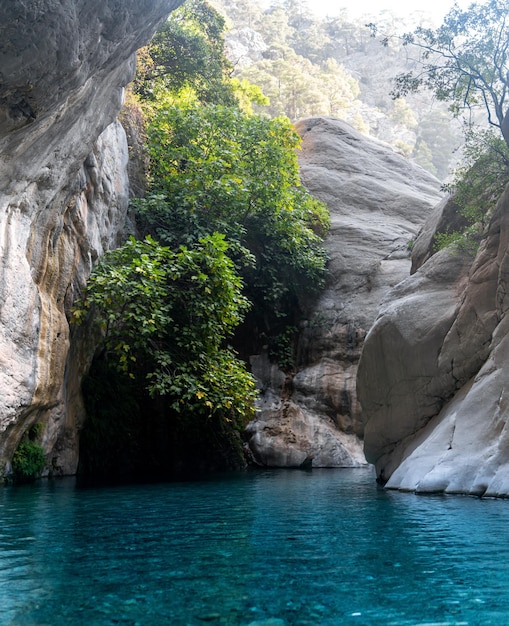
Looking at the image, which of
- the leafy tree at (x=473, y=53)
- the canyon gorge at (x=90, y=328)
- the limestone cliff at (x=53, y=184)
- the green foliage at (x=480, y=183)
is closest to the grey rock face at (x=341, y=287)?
the canyon gorge at (x=90, y=328)

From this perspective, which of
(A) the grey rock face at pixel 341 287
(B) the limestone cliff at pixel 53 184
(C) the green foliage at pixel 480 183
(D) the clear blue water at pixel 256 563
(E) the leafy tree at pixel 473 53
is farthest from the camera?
(A) the grey rock face at pixel 341 287

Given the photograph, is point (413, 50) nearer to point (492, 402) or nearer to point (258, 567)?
point (492, 402)

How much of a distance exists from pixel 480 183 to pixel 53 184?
8.16 m

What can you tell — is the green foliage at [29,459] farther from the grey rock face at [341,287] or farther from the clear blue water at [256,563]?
the grey rock face at [341,287]

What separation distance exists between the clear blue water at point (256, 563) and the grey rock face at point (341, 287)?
9.29 metres

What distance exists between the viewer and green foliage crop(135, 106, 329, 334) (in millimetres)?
18109

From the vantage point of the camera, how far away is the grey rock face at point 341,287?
1870cm

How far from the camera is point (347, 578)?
4.04m

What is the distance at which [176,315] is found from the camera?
15398 millimetres

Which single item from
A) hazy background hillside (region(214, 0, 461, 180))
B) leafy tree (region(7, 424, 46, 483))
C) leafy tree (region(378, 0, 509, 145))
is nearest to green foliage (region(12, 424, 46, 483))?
leafy tree (region(7, 424, 46, 483))

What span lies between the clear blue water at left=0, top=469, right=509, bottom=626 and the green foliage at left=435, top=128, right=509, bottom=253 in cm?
627

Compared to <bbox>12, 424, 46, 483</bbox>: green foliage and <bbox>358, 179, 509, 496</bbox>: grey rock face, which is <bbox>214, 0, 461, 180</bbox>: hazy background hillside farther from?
<bbox>12, 424, 46, 483</bbox>: green foliage

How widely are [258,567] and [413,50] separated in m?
96.1

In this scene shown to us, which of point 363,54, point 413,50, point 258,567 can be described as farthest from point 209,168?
point 413,50
